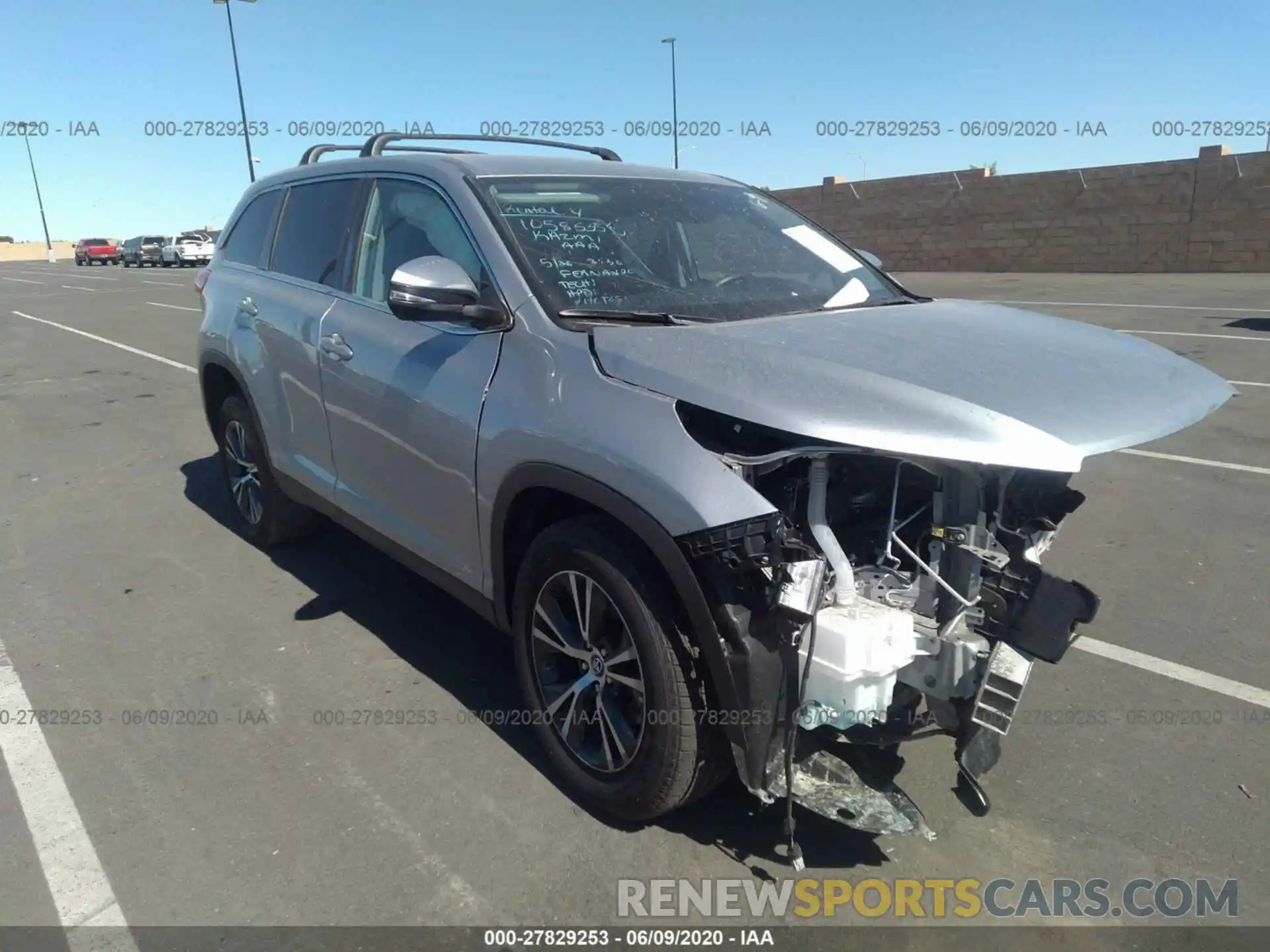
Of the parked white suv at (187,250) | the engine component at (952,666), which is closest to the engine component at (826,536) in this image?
the engine component at (952,666)

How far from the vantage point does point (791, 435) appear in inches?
98.8

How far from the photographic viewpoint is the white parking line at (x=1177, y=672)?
3.59 metres

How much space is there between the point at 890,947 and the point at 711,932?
18.4 inches

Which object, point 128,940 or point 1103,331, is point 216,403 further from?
point 1103,331

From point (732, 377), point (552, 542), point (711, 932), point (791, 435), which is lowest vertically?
point (711, 932)

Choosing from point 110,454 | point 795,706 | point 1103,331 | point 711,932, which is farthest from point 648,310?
point 110,454

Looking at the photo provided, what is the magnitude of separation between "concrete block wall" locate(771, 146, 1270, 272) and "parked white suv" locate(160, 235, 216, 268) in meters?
30.6

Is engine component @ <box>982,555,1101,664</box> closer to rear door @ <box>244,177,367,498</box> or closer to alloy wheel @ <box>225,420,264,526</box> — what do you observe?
rear door @ <box>244,177,367,498</box>

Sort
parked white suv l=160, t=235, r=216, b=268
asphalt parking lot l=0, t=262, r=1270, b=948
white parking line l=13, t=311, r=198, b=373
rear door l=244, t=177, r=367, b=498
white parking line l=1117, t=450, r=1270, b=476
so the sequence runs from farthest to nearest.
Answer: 1. parked white suv l=160, t=235, r=216, b=268
2. white parking line l=13, t=311, r=198, b=373
3. white parking line l=1117, t=450, r=1270, b=476
4. rear door l=244, t=177, r=367, b=498
5. asphalt parking lot l=0, t=262, r=1270, b=948

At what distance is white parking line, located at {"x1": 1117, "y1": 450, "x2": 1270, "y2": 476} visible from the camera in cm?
638

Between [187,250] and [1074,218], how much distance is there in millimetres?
39586

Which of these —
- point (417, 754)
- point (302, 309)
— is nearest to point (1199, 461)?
point (417, 754)

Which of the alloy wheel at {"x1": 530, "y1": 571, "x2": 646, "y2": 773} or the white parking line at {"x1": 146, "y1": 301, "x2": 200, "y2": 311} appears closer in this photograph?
the alloy wheel at {"x1": 530, "y1": 571, "x2": 646, "y2": 773}

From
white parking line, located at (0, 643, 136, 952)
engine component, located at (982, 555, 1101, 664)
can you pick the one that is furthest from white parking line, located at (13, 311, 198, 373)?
engine component, located at (982, 555, 1101, 664)
